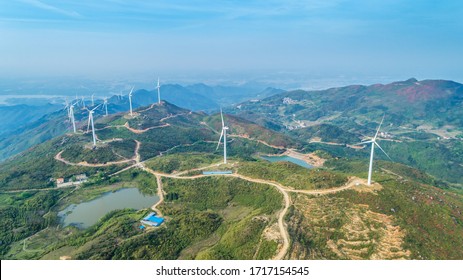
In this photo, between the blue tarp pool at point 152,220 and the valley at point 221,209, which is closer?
the valley at point 221,209

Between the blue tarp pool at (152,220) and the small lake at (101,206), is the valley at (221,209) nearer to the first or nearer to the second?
the blue tarp pool at (152,220)

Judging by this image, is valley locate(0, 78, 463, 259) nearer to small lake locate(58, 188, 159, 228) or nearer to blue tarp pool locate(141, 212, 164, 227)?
blue tarp pool locate(141, 212, 164, 227)

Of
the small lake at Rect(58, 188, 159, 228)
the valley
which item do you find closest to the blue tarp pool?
the valley

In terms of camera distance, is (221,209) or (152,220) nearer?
(152,220)

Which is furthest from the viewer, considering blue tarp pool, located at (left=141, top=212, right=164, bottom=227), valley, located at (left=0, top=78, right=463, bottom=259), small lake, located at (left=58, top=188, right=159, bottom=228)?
small lake, located at (left=58, top=188, right=159, bottom=228)

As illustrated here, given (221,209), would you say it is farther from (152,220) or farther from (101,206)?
(101,206)

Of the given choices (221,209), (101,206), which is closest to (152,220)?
(221,209)

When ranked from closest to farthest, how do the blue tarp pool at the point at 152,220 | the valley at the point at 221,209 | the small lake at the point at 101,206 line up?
1. the valley at the point at 221,209
2. the blue tarp pool at the point at 152,220
3. the small lake at the point at 101,206

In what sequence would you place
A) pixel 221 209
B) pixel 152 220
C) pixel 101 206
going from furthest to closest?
pixel 101 206 < pixel 221 209 < pixel 152 220

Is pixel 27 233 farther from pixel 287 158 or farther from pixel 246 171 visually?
pixel 287 158

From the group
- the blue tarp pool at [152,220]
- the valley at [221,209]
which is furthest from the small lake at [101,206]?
the blue tarp pool at [152,220]
